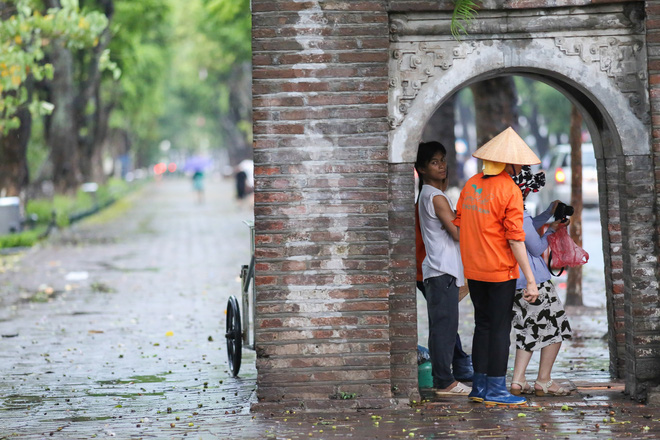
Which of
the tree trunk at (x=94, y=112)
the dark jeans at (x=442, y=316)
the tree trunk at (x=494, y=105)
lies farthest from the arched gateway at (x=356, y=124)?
the tree trunk at (x=94, y=112)

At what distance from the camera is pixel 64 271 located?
61.4ft

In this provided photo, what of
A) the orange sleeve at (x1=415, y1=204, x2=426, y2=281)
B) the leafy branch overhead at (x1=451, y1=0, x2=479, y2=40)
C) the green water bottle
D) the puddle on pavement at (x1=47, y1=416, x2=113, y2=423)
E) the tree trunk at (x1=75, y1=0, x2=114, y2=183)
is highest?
the tree trunk at (x1=75, y1=0, x2=114, y2=183)

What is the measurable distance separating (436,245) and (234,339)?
212 cm

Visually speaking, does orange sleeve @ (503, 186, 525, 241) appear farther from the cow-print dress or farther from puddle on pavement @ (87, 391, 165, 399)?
puddle on pavement @ (87, 391, 165, 399)

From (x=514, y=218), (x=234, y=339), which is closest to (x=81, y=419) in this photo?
(x=234, y=339)

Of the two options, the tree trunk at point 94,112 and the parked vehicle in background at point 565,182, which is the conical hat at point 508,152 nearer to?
the parked vehicle in background at point 565,182

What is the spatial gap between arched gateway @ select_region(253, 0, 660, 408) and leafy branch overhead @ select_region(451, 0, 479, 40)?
0.06 m

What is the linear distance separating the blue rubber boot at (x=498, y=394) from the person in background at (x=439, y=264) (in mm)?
341

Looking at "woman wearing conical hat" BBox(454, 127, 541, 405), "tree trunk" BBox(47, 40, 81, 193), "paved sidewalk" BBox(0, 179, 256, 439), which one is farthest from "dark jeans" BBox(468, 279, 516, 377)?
"tree trunk" BBox(47, 40, 81, 193)

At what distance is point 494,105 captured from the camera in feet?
46.0

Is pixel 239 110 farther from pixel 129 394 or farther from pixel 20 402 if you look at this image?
pixel 20 402

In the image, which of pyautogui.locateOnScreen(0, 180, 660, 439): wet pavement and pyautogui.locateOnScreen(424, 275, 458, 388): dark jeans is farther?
pyautogui.locateOnScreen(424, 275, 458, 388): dark jeans

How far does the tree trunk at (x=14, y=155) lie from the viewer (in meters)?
23.8

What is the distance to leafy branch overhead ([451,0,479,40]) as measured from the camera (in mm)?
7398
